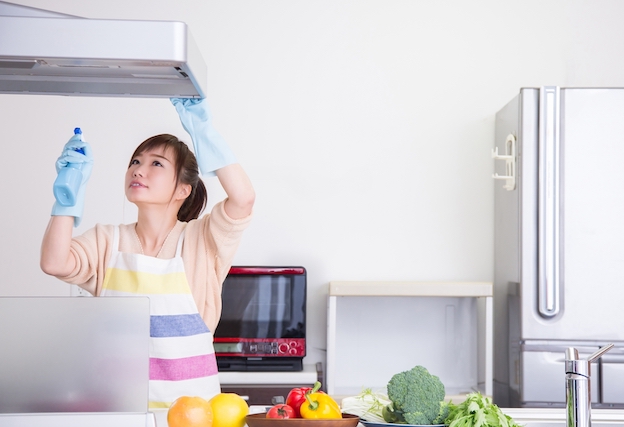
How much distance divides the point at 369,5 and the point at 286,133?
2.22 feet

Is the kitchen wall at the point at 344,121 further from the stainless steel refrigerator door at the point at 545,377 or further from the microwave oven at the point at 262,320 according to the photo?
the stainless steel refrigerator door at the point at 545,377

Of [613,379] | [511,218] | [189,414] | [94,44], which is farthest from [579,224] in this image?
[94,44]

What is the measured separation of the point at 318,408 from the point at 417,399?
0.17m

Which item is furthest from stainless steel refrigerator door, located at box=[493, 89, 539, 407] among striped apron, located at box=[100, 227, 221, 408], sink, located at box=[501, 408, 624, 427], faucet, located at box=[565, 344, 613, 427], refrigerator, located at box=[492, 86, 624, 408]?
faucet, located at box=[565, 344, 613, 427]

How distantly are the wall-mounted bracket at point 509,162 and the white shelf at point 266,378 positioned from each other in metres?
1.04

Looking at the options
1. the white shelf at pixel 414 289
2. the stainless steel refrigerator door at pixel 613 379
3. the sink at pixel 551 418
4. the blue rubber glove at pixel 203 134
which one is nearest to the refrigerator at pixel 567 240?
the stainless steel refrigerator door at pixel 613 379

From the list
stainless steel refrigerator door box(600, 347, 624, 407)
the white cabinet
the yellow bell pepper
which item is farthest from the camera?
the white cabinet

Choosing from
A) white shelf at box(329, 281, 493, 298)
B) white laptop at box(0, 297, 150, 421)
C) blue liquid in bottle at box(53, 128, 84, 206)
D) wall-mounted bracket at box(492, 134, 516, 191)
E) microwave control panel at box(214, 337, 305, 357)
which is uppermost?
wall-mounted bracket at box(492, 134, 516, 191)

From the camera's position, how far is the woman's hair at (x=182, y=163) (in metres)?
1.79

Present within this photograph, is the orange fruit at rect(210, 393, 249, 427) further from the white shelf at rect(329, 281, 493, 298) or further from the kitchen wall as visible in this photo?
the kitchen wall

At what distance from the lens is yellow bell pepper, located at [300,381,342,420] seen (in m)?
1.05

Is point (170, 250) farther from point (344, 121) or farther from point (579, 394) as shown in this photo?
point (344, 121)

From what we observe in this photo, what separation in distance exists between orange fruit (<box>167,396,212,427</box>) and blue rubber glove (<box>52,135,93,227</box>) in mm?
663

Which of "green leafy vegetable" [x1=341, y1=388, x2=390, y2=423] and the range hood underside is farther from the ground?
the range hood underside
